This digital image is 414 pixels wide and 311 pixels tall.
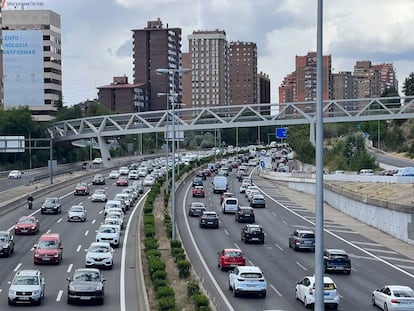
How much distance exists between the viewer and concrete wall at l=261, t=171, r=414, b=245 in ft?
167

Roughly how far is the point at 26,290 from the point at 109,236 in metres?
15.7

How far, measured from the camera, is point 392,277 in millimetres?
36312

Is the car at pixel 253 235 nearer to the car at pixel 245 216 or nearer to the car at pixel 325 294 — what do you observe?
the car at pixel 245 216

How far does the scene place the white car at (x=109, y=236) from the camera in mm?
42656

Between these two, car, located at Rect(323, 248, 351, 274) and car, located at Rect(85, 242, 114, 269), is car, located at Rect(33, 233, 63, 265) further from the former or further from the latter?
car, located at Rect(323, 248, 351, 274)

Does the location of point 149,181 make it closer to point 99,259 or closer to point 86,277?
point 99,259

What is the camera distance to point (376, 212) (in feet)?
194

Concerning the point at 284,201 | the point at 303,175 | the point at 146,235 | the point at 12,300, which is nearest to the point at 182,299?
the point at 12,300

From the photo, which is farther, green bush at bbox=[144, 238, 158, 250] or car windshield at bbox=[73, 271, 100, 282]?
green bush at bbox=[144, 238, 158, 250]

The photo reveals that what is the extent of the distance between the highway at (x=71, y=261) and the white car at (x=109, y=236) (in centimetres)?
50

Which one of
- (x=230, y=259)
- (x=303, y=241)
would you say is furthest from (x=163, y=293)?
(x=303, y=241)

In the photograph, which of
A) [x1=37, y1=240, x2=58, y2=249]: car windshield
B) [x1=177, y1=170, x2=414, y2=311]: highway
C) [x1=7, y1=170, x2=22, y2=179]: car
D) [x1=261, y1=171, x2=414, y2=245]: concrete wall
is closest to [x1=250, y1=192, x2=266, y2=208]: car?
[x1=177, y1=170, x2=414, y2=311]: highway

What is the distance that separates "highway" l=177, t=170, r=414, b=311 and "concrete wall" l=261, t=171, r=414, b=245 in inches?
77.9

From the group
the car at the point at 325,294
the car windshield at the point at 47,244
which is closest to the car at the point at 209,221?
the car windshield at the point at 47,244
